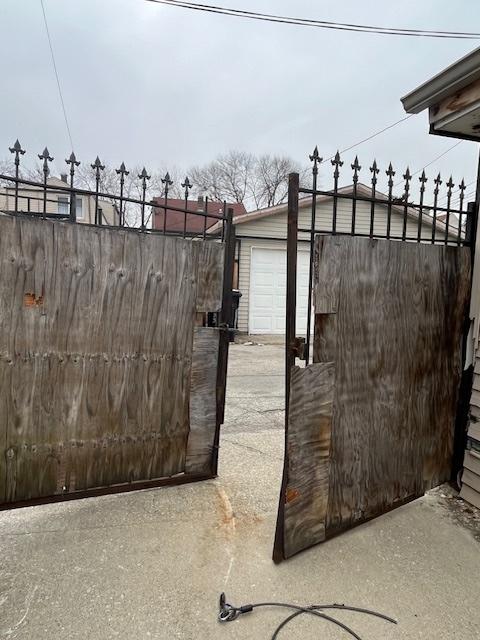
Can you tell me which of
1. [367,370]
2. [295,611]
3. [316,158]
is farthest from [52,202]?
[295,611]

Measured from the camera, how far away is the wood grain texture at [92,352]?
2078 mm

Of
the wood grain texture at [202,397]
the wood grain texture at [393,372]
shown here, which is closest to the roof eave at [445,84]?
the wood grain texture at [393,372]

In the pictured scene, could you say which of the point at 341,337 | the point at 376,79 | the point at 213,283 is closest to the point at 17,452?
the point at 213,283

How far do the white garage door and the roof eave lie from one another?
27.0 ft

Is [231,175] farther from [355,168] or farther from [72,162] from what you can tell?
[355,168]

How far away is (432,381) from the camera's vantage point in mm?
2377

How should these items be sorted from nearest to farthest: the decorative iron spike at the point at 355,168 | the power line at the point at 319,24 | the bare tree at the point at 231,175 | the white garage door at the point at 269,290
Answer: the decorative iron spike at the point at 355,168 → the power line at the point at 319,24 → the white garage door at the point at 269,290 → the bare tree at the point at 231,175

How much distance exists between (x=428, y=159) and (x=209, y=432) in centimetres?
1632

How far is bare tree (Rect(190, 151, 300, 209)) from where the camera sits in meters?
27.2

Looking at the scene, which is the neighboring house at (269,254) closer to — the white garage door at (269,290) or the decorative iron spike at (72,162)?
the white garage door at (269,290)

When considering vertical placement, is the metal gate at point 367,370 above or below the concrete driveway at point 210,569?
above

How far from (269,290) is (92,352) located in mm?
8751

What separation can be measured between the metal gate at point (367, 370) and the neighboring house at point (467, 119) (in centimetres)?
7

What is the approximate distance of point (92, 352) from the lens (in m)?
2.24
